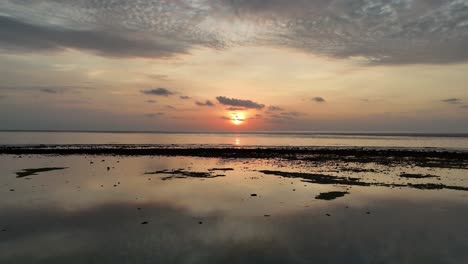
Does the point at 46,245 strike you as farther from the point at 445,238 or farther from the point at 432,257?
the point at 445,238

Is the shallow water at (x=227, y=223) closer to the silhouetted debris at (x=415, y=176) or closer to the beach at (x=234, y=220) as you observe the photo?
the beach at (x=234, y=220)

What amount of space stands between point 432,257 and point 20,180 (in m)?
28.5

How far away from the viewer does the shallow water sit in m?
11.1

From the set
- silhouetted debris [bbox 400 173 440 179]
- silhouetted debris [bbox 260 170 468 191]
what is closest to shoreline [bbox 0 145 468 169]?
silhouetted debris [bbox 400 173 440 179]

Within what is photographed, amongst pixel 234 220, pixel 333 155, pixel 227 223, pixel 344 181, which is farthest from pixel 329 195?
pixel 333 155

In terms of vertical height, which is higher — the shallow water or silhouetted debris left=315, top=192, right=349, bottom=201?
silhouetted debris left=315, top=192, right=349, bottom=201

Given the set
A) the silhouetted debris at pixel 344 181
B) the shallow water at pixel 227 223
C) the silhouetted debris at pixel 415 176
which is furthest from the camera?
the silhouetted debris at pixel 415 176

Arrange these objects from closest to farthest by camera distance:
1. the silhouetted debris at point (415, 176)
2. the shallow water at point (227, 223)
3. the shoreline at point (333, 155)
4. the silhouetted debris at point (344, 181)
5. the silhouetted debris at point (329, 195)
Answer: the shallow water at point (227, 223) < the silhouetted debris at point (329, 195) < the silhouetted debris at point (344, 181) < the silhouetted debris at point (415, 176) < the shoreline at point (333, 155)

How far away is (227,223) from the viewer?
14.9 m

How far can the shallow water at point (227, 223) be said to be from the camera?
11.1 m

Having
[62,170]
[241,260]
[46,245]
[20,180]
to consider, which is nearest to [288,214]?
[241,260]

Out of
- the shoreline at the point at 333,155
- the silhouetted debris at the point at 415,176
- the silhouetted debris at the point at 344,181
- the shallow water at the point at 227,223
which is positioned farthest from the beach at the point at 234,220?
the shoreline at the point at 333,155

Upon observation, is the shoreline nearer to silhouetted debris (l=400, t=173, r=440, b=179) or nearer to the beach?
silhouetted debris (l=400, t=173, r=440, b=179)

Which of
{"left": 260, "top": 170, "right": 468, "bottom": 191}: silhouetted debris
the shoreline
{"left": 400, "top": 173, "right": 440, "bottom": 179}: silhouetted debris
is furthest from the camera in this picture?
the shoreline
